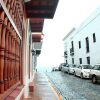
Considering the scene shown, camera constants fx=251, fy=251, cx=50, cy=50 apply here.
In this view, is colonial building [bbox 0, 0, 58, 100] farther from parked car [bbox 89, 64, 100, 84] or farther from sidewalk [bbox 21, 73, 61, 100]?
A: parked car [bbox 89, 64, 100, 84]

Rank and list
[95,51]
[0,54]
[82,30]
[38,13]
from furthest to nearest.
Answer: [82,30] → [95,51] → [38,13] → [0,54]

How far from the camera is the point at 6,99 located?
3916mm

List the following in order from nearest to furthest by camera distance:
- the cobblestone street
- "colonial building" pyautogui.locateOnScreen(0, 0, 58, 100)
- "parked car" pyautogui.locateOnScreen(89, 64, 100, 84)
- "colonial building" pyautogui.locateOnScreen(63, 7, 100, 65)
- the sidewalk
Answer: "colonial building" pyautogui.locateOnScreen(0, 0, 58, 100), the sidewalk, the cobblestone street, "parked car" pyautogui.locateOnScreen(89, 64, 100, 84), "colonial building" pyautogui.locateOnScreen(63, 7, 100, 65)

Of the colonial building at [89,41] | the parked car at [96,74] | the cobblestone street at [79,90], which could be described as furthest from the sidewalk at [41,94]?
the colonial building at [89,41]

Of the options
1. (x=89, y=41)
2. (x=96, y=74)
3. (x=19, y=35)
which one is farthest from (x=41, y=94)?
(x=89, y=41)

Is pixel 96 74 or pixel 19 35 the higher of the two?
pixel 19 35

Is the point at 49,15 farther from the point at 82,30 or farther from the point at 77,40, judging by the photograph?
the point at 77,40

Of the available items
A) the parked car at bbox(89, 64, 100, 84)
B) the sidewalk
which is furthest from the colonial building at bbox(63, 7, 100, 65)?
the sidewalk

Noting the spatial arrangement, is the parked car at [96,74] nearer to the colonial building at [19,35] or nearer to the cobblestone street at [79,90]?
the cobblestone street at [79,90]

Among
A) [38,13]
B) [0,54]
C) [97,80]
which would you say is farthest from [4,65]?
[97,80]

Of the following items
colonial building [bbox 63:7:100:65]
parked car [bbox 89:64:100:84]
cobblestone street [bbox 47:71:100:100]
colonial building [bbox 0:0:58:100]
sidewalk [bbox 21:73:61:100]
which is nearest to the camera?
colonial building [bbox 0:0:58:100]

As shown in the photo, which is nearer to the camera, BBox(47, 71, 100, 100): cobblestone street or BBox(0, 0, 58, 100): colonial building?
BBox(0, 0, 58, 100): colonial building

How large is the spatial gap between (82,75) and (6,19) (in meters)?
20.9

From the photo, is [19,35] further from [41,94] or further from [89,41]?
[89,41]
